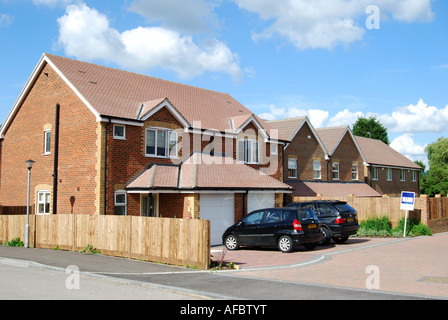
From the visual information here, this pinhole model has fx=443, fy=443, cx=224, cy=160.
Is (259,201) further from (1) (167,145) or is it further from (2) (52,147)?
(2) (52,147)

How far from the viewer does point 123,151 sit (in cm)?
2031

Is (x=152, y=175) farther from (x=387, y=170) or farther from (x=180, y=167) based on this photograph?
(x=387, y=170)

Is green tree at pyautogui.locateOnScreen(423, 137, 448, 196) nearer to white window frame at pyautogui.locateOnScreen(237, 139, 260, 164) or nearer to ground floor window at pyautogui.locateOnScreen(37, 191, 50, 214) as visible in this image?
white window frame at pyautogui.locateOnScreen(237, 139, 260, 164)

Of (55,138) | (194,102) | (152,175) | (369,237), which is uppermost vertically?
(194,102)

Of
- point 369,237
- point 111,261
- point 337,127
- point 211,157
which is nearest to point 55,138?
point 211,157

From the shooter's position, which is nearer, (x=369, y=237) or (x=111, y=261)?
(x=111, y=261)

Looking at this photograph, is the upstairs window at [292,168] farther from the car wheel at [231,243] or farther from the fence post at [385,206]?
the car wheel at [231,243]

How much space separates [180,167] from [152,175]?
2.11m

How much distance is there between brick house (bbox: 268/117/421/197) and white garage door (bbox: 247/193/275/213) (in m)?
7.45

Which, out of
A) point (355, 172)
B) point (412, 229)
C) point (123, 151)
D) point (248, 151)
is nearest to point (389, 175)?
point (355, 172)

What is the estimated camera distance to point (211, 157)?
76.2ft

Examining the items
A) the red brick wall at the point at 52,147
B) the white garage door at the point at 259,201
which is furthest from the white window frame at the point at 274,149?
the red brick wall at the point at 52,147

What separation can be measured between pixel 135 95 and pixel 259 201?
339 inches
